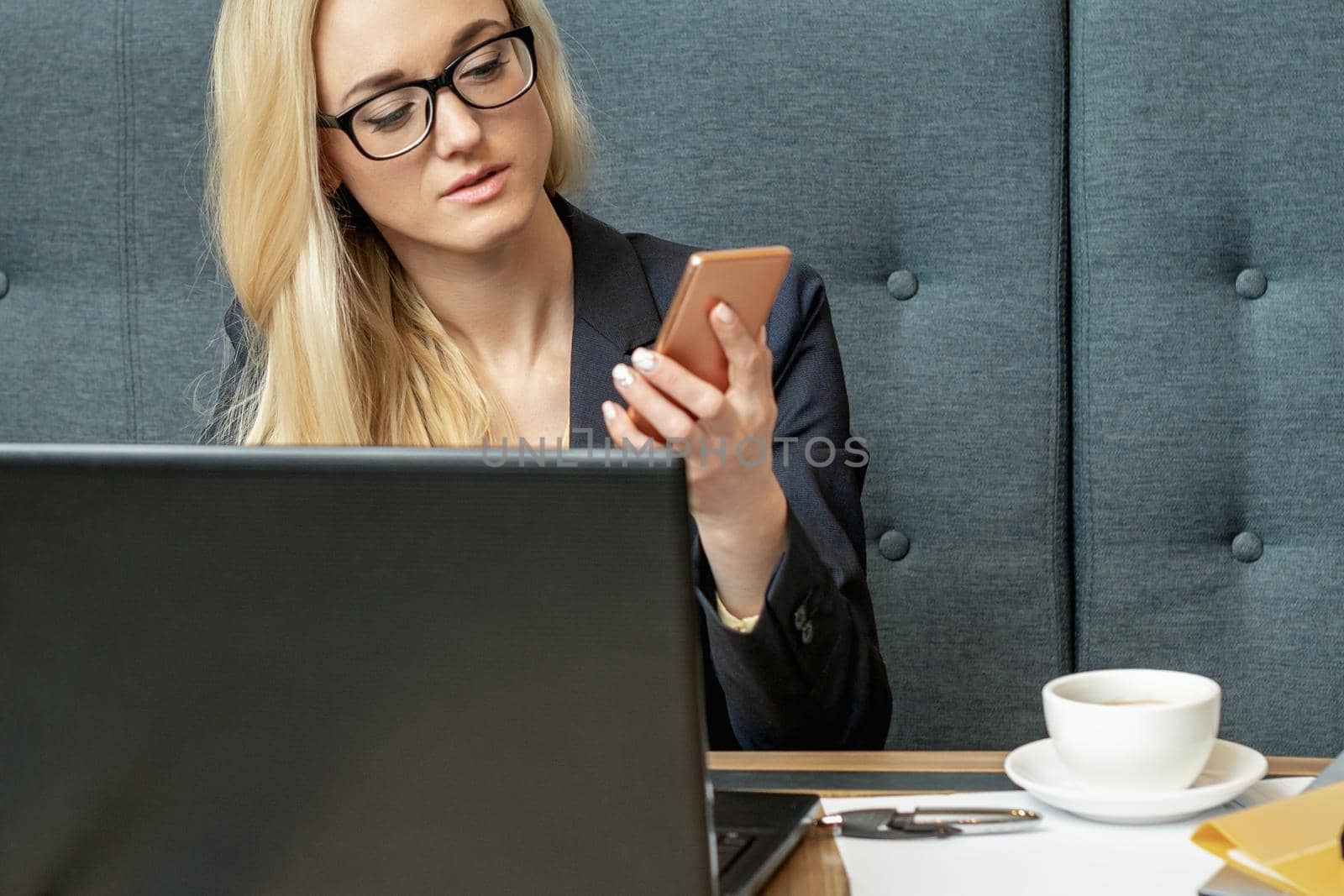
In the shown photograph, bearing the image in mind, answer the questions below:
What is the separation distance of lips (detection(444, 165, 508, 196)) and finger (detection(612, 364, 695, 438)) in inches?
20.8

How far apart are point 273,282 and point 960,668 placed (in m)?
0.85

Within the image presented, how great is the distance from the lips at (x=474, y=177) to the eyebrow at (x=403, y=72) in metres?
0.10

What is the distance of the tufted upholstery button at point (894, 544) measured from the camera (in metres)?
1.57

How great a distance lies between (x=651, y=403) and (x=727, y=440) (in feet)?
0.24

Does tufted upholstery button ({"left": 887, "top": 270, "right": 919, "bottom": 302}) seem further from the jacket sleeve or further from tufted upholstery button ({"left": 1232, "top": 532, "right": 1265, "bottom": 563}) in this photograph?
tufted upholstery button ({"left": 1232, "top": 532, "right": 1265, "bottom": 563})

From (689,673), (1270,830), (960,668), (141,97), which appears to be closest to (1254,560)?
(960,668)

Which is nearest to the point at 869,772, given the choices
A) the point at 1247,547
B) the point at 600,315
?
the point at 600,315

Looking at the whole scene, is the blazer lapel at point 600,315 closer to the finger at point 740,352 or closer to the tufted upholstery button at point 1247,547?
the finger at point 740,352

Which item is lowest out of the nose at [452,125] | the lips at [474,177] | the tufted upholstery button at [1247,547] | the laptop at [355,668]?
the tufted upholstery button at [1247,547]

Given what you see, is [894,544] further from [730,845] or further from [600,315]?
[730,845]

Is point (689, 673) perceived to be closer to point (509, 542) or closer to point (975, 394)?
point (509, 542)

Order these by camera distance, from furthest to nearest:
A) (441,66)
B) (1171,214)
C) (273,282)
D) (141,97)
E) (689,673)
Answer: (141,97), (1171,214), (273,282), (441,66), (689,673)

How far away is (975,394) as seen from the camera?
5.04ft

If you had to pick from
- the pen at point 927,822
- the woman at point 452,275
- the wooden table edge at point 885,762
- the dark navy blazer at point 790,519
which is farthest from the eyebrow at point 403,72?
the pen at point 927,822
